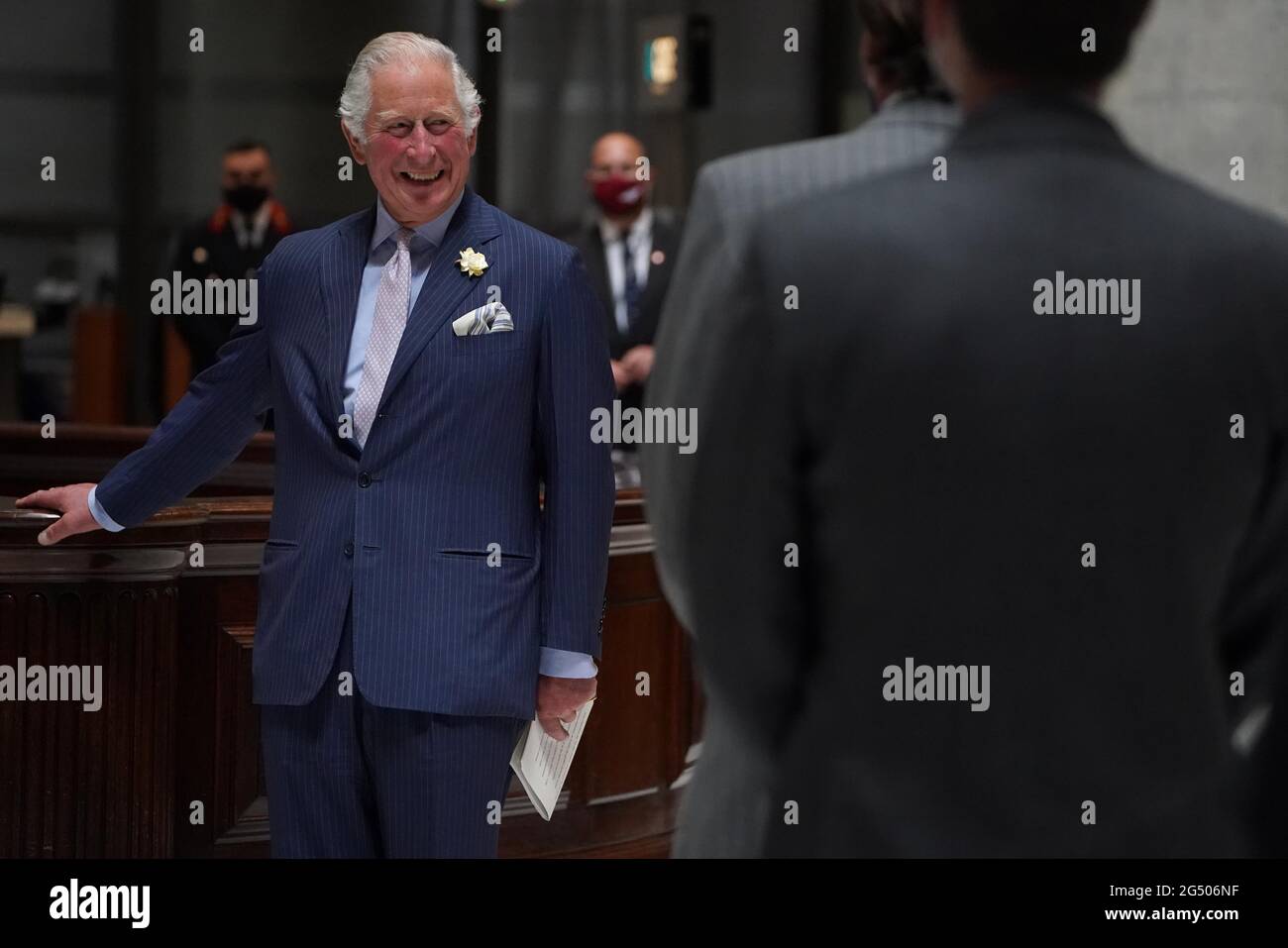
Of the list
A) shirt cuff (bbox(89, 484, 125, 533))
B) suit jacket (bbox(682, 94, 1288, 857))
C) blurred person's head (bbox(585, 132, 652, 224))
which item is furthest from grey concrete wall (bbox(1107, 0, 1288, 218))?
shirt cuff (bbox(89, 484, 125, 533))

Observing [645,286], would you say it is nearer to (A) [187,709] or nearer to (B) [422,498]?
(B) [422,498]

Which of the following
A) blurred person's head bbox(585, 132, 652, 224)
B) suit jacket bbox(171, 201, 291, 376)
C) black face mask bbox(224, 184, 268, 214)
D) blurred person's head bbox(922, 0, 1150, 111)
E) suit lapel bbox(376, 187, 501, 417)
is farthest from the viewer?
black face mask bbox(224, 184, 268, 214)

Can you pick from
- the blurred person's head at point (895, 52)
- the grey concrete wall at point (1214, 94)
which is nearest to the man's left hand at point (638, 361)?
the blurred person's head at point (895, 52)

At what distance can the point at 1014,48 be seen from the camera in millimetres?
1969

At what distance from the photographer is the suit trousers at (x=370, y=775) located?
7.72ft

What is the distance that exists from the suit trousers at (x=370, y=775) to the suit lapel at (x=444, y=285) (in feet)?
1.20

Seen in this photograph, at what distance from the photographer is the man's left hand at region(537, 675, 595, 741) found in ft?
7.99

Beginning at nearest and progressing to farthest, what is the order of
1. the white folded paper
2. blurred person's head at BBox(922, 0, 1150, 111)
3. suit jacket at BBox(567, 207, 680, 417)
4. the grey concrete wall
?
blurred person's head at BBox(922, 0, 1150, 111) < the grey concrete wall < the white folded paper < suit jacket at BBox(567, 207, 680, 417)

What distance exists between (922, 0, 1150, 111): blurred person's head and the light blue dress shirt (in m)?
Answer: 0.77

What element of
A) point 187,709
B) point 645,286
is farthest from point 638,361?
point 187,709

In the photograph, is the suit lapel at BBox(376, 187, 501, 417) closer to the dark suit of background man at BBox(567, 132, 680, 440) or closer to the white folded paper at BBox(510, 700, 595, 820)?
the dark suit of background man at BBox(567, 132, 680, 440)

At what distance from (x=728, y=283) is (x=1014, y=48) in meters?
0.44

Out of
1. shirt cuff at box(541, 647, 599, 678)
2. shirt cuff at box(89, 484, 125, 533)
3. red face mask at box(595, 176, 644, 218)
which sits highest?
red face mask at box(595, 176, 644, 218)

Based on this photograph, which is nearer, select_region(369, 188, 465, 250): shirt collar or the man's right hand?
select_region(369, 188, 465, 250): shirt collar
